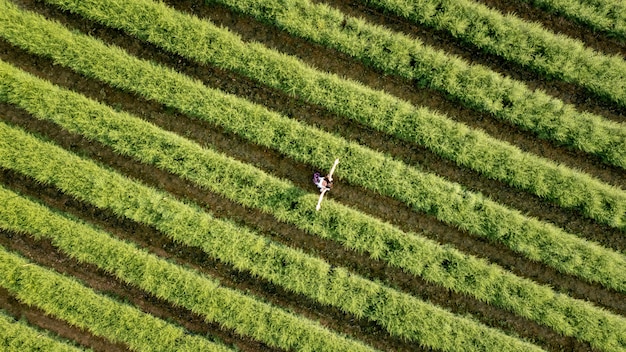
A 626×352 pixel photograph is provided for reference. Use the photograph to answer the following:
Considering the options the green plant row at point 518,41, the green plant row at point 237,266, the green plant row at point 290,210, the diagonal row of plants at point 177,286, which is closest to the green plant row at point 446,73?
the green plant row at point 518,41

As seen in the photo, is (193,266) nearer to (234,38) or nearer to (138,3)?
(234,38)

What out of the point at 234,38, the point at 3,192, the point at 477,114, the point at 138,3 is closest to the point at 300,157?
the point at 234,38

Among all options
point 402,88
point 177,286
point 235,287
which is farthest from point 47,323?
point 402,88

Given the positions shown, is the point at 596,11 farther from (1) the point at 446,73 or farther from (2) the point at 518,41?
(1) the point at 446,73

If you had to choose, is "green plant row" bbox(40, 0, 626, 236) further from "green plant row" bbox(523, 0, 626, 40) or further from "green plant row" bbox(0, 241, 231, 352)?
"green plant row" bbox(0, 241, 231, 352)

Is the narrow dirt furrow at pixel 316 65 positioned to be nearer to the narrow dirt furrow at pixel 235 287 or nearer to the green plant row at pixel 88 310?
the narrow dirt furrow at pixel 235 287

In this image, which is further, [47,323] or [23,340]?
[47,323]
